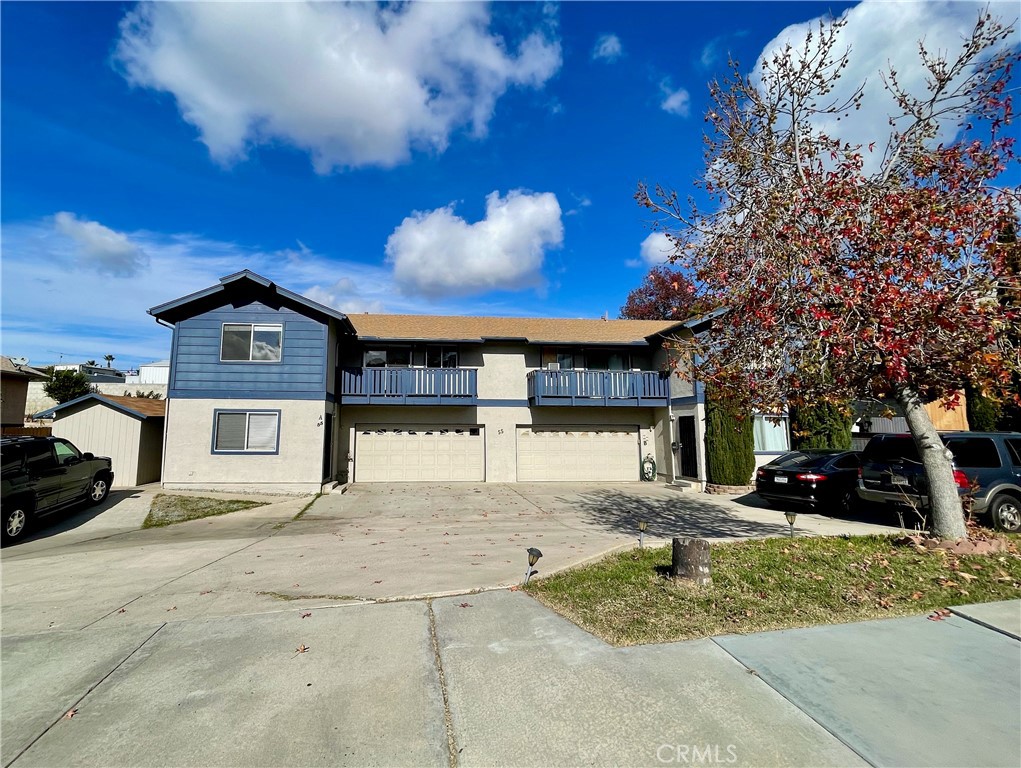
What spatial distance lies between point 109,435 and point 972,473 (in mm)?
21160

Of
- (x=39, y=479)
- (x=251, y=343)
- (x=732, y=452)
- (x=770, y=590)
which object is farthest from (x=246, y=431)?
(x=732, y=452)

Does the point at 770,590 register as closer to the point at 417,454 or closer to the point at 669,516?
the point at 669,516

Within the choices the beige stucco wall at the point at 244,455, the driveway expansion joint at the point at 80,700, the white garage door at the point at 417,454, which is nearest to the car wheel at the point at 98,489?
the beige stucco wall at the point at 244,455

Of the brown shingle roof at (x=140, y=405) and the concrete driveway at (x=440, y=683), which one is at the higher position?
the brown shingle roof at (x=140, y=405)

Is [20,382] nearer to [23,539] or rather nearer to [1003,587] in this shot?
[23,539]

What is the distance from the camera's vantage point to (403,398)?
16.9 m

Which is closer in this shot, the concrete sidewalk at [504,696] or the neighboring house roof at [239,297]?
the concrete sidewalk at [504,696]

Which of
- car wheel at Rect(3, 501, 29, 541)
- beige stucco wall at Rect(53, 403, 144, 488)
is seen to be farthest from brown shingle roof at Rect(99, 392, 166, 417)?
car wheel at Rect(3, 501, 29, 541)

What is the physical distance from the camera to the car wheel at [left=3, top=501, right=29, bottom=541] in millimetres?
9031

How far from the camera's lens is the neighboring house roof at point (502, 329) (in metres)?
17.9

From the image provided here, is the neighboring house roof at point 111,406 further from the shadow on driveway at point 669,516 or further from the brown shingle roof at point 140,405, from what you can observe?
the shadow on driveway at point 669,516

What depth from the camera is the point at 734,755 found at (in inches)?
109

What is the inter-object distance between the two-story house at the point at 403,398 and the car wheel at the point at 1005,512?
7333 millimetres

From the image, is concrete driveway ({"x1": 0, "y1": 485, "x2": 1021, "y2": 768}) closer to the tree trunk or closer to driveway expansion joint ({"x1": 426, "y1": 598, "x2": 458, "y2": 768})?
driveway expansion joint ({"x1": 426, "y1": 598, "x2": 458, "y2": 768})
